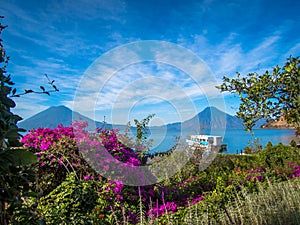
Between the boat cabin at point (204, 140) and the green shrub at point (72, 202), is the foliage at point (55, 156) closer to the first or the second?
the green shrub at point (72, 202)

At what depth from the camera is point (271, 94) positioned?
14.6 feet

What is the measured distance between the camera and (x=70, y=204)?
3080mm

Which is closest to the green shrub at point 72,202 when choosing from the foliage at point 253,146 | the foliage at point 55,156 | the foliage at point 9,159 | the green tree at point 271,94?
the foliage at point 55,156

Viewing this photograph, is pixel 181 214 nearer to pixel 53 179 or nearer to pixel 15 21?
pixel 53 179

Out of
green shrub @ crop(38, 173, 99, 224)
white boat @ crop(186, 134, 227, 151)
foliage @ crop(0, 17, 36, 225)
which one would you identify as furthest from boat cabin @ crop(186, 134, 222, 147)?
foliage @ crop(0, 17, 36, 225)

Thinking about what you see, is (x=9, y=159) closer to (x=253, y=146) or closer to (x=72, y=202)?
(x=72, y=202)

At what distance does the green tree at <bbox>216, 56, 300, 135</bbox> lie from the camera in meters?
4.21

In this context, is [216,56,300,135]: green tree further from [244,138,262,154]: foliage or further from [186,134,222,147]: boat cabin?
[244,138,262,154]: foliage

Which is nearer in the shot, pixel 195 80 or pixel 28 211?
pixel 28 211

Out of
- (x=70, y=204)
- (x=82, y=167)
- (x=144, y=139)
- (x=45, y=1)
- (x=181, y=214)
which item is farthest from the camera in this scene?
(x=144, y=139)

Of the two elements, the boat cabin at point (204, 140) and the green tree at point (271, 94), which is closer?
the green tree at point (271, 94)

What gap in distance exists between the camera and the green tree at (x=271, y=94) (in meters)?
4.21

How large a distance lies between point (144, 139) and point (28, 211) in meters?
6.10

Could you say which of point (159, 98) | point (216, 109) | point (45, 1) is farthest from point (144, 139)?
point (45, 1)
